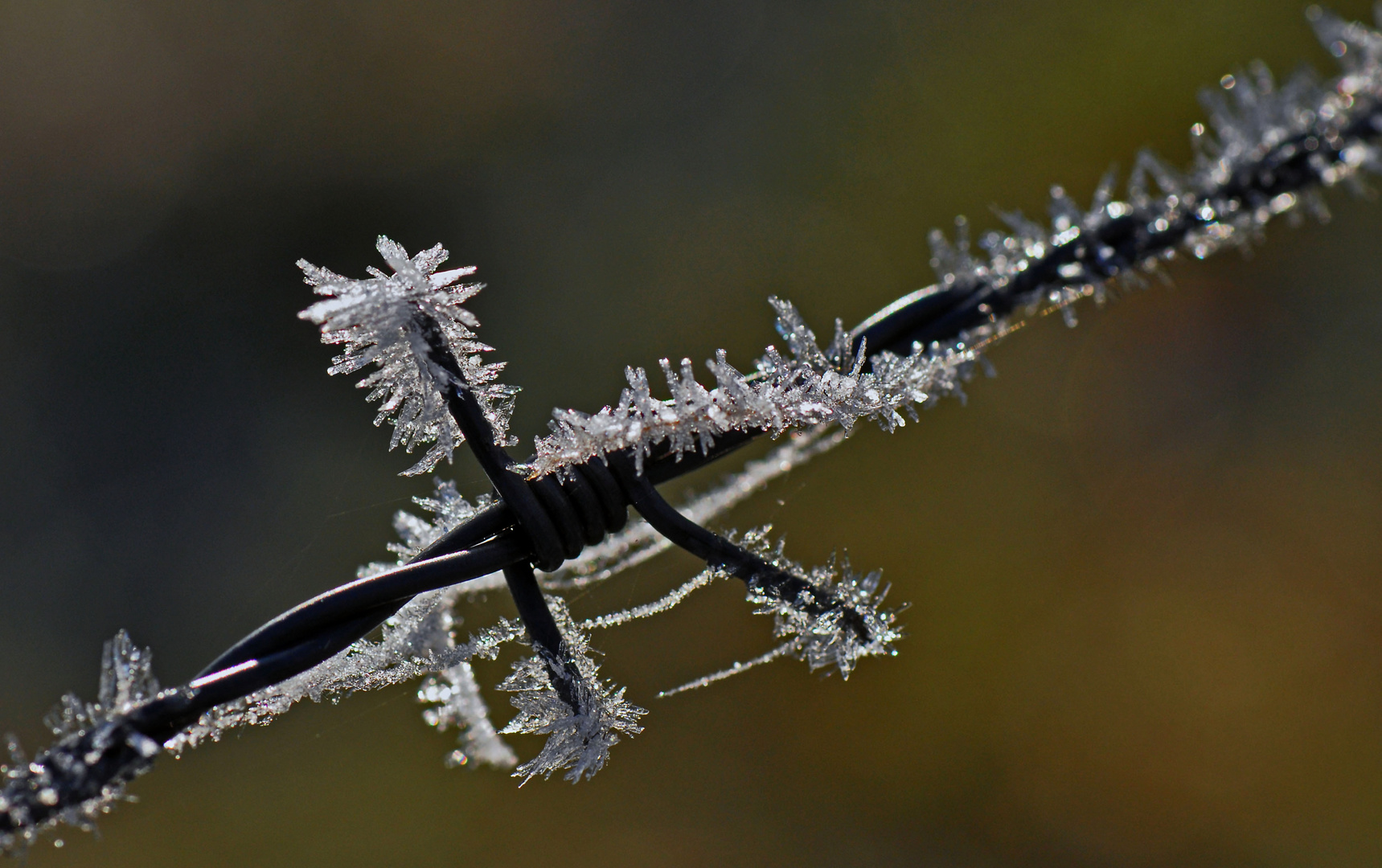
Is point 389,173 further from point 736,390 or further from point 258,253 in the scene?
point 736,390

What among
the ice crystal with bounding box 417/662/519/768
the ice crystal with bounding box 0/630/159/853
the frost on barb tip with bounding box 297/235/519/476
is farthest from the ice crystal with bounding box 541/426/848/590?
the ice crystal with bounding box 0/630/159/853

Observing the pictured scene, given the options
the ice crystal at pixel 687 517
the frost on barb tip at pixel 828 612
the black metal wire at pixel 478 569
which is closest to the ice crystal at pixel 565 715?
the black metal wire at pixel 478 569

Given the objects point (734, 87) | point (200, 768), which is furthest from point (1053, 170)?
point (200, 768)

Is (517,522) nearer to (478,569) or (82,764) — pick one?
(478,569)

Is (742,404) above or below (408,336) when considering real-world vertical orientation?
below

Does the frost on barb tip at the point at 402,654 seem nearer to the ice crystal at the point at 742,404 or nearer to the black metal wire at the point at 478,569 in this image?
the black metal wire at the point at 478,569

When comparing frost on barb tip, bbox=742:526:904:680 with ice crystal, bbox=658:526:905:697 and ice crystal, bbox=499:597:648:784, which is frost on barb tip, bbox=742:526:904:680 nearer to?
ice crystal, bbox=658:526:905:697

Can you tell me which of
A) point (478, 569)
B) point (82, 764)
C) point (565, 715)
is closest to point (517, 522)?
point (478, 569)
